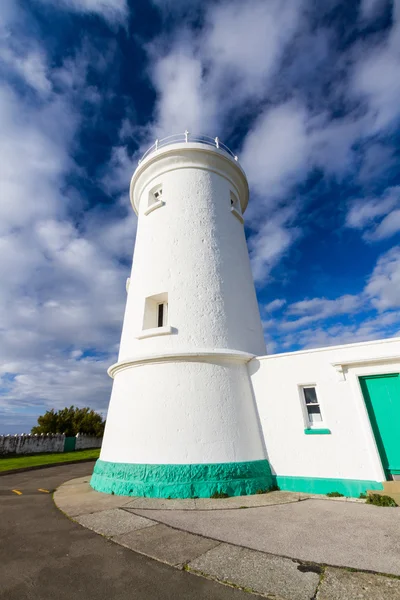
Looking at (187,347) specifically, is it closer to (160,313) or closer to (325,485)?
(160,313)

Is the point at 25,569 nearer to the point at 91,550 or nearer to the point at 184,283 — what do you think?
the point at 91,550

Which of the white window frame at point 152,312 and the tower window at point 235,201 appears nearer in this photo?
the white window frame at point 152,312

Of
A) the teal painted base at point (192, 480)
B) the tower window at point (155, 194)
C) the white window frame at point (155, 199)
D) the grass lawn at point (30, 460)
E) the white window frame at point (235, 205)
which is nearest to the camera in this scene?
the teal painted base at point (192, 480)

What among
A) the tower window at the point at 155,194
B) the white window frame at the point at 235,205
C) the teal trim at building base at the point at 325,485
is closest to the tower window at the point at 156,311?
the tower window at the point at 155,194

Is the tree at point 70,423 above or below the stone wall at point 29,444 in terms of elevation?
above

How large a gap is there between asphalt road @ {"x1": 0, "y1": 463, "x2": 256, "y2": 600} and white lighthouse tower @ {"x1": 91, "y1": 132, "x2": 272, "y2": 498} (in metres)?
2.67

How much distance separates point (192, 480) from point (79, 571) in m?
3.82

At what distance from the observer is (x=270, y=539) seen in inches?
167

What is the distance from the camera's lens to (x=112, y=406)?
9211 mm

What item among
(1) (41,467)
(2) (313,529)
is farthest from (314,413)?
(1) (41,467)

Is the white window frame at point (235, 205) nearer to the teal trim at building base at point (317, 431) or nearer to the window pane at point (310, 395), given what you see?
the window pane at point (310, 395)

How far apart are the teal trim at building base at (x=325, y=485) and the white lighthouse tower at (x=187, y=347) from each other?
46cm

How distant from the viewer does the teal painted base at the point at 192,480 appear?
6.92 m

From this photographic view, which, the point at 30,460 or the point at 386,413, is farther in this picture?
the point at 30,460
